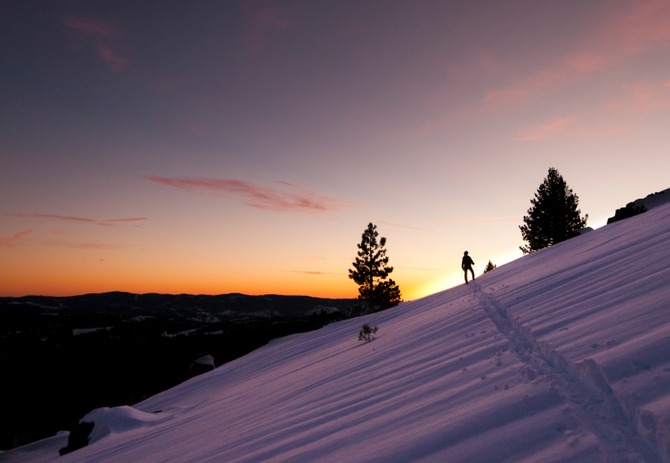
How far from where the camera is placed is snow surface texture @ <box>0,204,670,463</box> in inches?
66.7

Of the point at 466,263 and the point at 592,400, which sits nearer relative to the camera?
the point at 592,400

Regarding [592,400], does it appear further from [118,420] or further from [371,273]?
[371,273]

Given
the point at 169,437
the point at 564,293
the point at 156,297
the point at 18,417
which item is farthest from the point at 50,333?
the point at 156,297

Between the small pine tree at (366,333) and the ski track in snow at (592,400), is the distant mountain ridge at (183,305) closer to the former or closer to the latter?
the small pine tree at (366,333)

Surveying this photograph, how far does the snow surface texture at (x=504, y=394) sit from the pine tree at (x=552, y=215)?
2441cm

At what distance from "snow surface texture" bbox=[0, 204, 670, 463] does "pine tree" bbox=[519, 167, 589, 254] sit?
24.4 m

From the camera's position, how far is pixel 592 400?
1.94 meters

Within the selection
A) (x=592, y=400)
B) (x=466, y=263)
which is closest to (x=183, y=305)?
(x=466, y=263)

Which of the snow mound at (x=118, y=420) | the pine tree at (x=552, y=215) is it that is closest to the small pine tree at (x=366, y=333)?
the snow mound at (x=118, y=420)

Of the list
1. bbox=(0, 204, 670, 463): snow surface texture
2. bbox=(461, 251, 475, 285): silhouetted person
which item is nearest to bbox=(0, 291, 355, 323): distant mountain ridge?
bbox=(461, 251, 475, 285): silhouetted person

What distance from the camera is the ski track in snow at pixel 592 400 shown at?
152cm

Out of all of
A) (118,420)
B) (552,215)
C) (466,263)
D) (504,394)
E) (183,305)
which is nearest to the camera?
(504,394)

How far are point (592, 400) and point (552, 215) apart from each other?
29.7 meters

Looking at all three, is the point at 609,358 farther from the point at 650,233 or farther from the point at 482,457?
the point at 650,233
